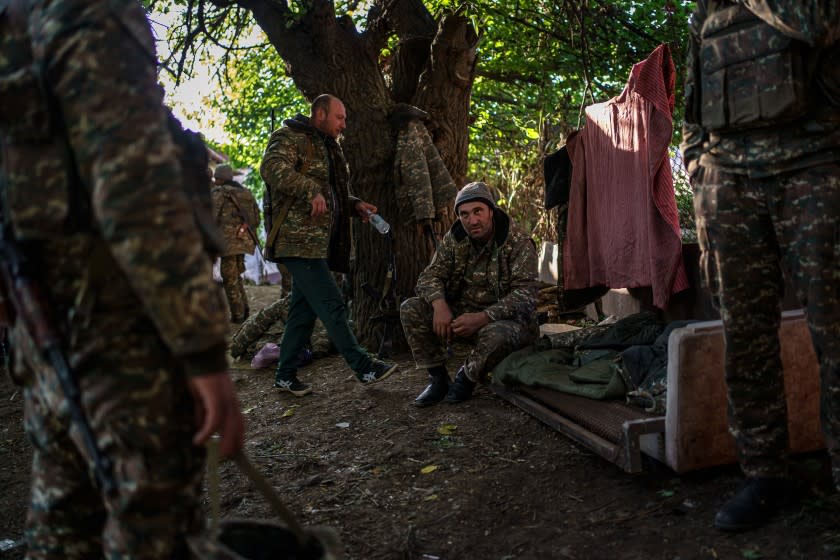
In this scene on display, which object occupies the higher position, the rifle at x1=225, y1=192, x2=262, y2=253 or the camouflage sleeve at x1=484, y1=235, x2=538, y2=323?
the rifle at x1=225, y1=192, x2=262, y2=253

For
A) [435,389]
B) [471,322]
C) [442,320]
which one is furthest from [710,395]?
[435,389]

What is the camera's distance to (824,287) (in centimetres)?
260

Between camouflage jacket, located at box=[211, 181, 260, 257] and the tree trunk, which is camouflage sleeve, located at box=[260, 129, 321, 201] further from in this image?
camouflage jacket, located at box=[211, 181, 260, 257]

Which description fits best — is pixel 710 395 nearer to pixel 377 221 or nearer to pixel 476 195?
pixel 476 195

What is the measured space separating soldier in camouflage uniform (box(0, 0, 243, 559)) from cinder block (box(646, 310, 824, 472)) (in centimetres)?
218

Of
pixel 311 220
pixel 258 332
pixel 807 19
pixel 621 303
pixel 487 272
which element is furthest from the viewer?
pixel 258 332

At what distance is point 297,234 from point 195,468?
157 inches

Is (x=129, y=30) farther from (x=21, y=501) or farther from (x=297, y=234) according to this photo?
(x=297, y=234)

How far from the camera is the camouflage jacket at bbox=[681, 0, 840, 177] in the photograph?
2457 mm

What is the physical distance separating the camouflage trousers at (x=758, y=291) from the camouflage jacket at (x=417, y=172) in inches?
149

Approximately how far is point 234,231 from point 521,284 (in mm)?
6677

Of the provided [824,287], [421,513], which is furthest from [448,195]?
[824,287]

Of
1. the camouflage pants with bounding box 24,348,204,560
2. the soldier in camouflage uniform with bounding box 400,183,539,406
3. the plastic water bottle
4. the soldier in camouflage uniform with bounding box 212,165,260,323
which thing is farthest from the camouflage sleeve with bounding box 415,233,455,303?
the soldier in camouflage uniform with bounding box 212,165,260,323

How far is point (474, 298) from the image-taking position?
5348mm
